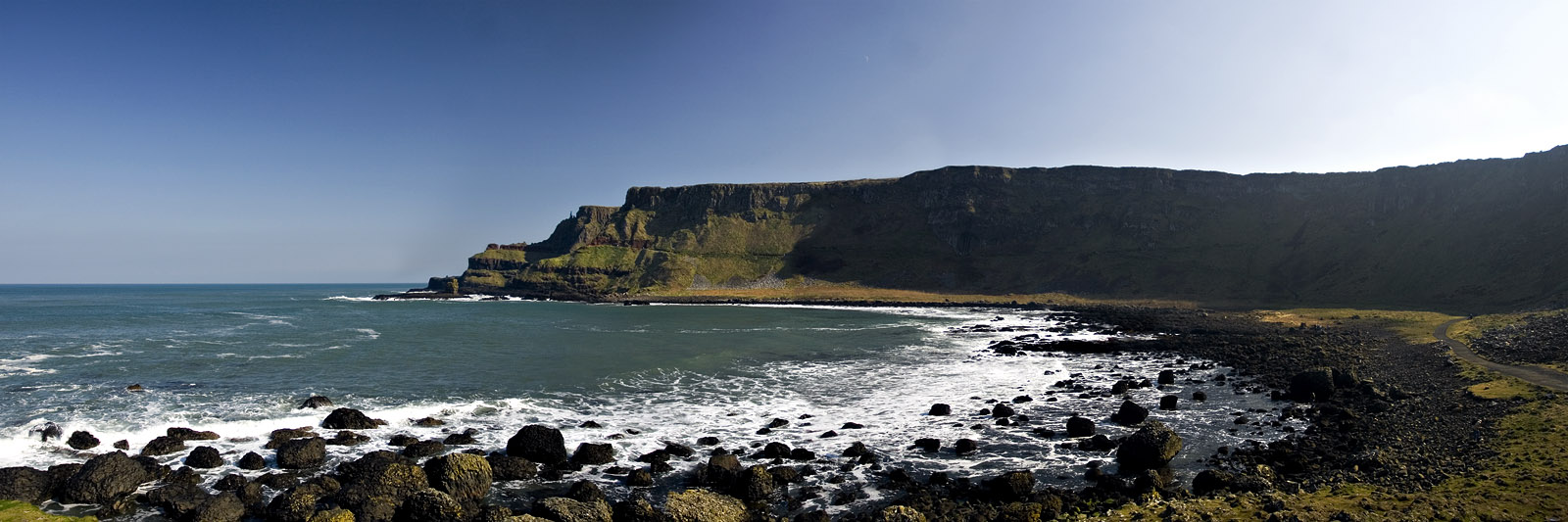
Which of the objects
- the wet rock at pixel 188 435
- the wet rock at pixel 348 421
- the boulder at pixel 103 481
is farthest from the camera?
the wet rock at pixel 348 421

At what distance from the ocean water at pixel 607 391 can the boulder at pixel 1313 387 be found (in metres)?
1.27

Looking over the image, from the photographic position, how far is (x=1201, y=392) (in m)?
26.7

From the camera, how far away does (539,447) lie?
18.0 metres

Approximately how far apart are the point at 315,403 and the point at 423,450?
8.46 m

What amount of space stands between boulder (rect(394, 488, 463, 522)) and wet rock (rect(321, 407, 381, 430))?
9.37 m

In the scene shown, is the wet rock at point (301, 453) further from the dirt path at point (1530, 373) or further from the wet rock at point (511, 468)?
the dirt path at point (1530, 373)

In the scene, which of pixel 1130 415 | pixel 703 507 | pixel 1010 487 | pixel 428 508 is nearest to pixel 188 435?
pixel 428 508

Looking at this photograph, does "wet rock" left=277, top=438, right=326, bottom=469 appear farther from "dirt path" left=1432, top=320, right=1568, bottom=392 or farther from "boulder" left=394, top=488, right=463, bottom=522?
"dirt path" left=1432, top=320, right=1568, bottom=392

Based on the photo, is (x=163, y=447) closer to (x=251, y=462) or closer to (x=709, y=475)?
(x=251, y=462)

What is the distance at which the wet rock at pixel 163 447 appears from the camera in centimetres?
1819

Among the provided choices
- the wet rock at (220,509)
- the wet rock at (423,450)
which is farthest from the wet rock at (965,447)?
the wet rock at (220,509)

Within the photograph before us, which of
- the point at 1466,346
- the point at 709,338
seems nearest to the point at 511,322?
the point at 709,338

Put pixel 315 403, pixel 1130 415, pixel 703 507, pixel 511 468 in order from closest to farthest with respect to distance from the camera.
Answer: pixel 703 507 < pixel 511 468 < pixel 1130 415 < pixel 315 403

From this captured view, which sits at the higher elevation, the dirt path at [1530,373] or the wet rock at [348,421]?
the dirt path at [1530,373]
